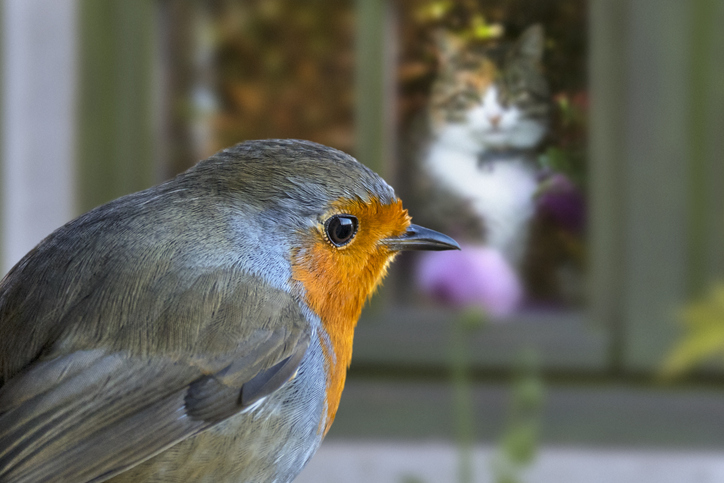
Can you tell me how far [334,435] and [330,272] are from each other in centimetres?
144

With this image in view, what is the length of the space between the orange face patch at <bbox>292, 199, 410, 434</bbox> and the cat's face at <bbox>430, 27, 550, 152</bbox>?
8 centimetres

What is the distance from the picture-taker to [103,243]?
0.47m

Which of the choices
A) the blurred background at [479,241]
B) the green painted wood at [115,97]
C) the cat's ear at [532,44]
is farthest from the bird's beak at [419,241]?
the green painted wood at [115,97]

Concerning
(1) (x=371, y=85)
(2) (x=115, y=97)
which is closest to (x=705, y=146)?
(1) (x=371, y=85)

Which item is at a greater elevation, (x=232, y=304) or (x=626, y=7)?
(x=626, y=7)

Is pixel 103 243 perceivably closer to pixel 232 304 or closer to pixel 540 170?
pixel 232 304

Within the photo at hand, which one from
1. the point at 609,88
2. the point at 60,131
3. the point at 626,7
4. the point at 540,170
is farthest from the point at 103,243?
the point at 626,7

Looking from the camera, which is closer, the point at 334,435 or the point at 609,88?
the point at 609,88

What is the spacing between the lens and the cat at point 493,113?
520 mm

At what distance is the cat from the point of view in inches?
20.5

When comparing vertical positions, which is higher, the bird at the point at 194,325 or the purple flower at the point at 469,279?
the bird at the point at 194,325

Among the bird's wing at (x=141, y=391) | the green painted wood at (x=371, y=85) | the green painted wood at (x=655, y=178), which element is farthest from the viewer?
the green painted wood at (x=655, y=178)

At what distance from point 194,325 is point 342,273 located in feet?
0.38

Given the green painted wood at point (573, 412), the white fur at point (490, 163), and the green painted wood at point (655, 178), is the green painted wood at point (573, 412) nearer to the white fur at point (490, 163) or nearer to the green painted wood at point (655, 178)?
the green painted wood at point (655, 178)
